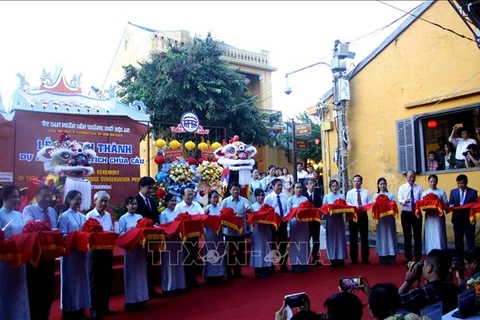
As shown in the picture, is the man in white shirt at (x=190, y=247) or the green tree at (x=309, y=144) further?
the green tree at (x=309, y=144)

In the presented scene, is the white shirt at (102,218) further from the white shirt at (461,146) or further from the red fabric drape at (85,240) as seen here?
the white shirt at (461,146)

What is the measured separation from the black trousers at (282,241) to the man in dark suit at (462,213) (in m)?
2.65

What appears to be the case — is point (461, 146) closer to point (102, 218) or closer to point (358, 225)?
point (358, 225)

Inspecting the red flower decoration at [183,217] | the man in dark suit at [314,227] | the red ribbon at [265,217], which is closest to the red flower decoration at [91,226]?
the red flower decoration at [183,217]

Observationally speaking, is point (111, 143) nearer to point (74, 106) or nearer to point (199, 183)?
point (74, 106)

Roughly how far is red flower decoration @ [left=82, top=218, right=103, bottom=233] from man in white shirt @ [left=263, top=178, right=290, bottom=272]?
3.25 meters

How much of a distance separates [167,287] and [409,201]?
4.18 metres

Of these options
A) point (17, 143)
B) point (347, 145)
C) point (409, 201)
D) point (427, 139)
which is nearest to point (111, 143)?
point (17, 143)

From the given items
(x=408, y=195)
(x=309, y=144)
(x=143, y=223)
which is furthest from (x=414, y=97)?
(x=309, y=144)

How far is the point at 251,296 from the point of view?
589cm

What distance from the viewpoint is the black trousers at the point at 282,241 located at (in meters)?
7.64

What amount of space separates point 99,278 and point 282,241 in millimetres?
3374

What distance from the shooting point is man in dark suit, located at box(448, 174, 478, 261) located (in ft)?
24.2

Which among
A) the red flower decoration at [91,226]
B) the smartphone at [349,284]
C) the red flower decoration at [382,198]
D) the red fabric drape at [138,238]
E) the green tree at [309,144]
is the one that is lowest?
the smartphone at [349,284]
